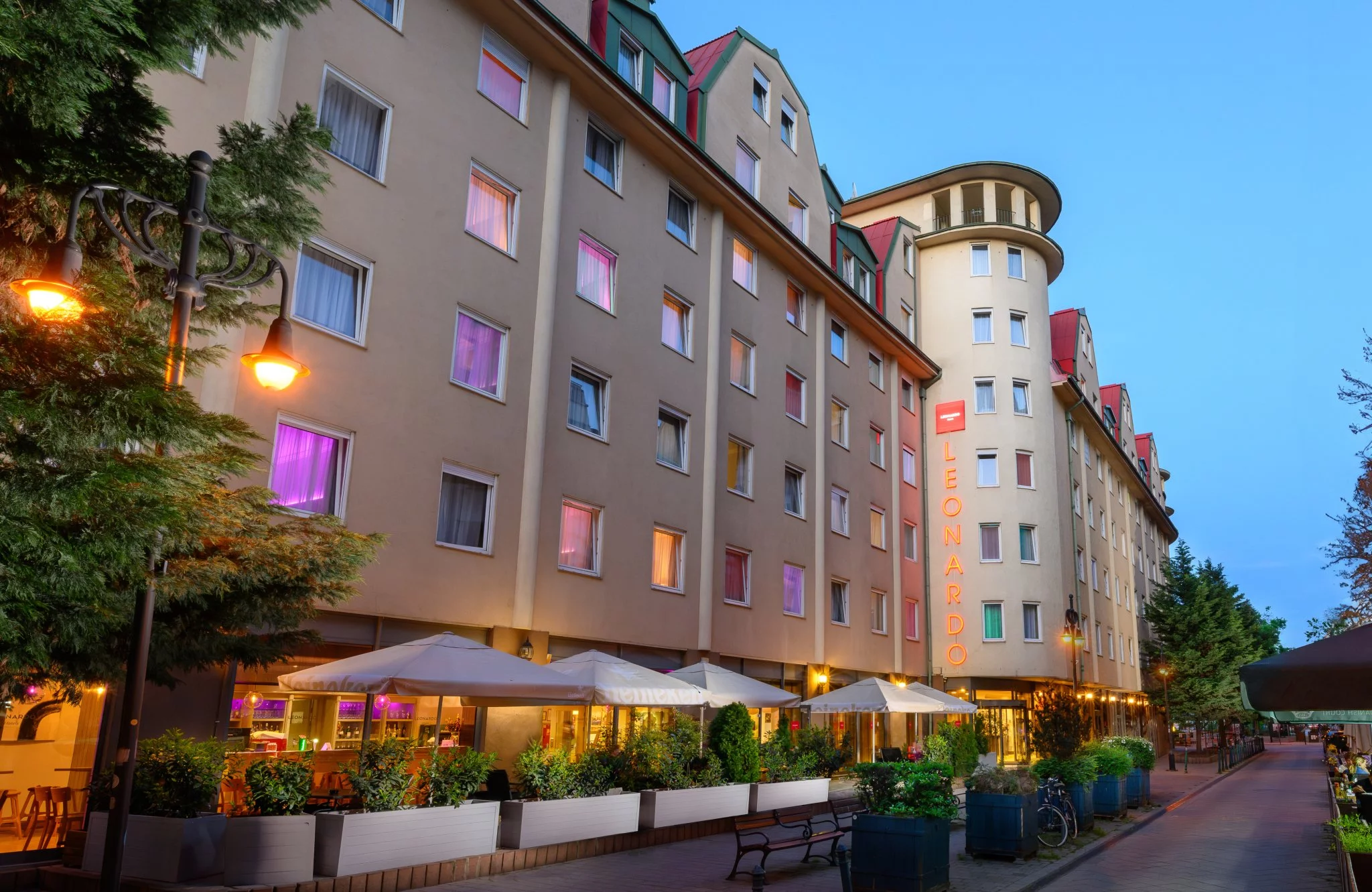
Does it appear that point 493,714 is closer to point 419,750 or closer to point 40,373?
point 419,750

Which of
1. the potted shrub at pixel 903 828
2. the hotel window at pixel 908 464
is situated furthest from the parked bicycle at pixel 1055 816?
the hotel window at pixel 908 464

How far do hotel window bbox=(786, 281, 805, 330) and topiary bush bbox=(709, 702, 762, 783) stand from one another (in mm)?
14008

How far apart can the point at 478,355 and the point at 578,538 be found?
14.0 feet

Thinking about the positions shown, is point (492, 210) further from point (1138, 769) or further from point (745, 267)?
point (1138, 769)

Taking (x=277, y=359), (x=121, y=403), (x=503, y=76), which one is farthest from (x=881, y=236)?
(x=121, y=403)

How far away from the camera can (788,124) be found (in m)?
31.3

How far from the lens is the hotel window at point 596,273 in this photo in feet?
69.4

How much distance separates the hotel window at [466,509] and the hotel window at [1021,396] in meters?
28.4

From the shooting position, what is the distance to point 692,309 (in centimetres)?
2478

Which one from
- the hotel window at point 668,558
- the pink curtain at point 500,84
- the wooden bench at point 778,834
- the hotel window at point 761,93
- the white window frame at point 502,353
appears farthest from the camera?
the hotel window at point 761,93

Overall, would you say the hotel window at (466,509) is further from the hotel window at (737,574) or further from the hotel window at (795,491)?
the hotel window at (795,491)

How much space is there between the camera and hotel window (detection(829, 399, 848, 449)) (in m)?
31.8

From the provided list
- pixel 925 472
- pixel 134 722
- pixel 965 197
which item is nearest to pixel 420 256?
pixel 134 722

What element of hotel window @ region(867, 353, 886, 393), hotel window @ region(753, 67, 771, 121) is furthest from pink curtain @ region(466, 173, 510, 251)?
hotel window @ region(867, 353, 886, 393)
